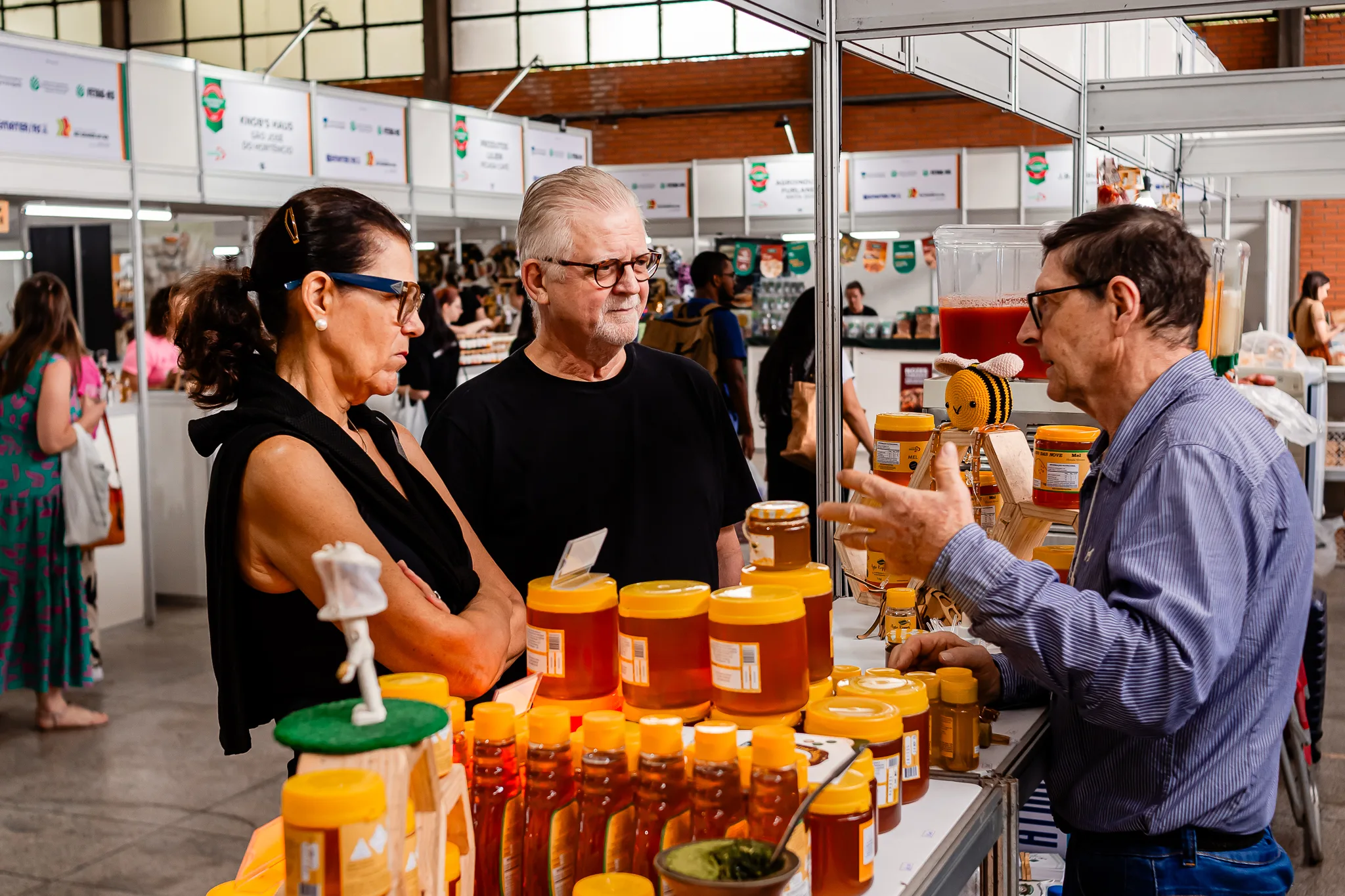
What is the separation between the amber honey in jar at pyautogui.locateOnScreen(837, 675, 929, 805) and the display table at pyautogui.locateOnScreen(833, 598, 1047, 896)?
31 mm

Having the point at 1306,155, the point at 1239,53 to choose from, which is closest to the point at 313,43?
the point at 1239,53

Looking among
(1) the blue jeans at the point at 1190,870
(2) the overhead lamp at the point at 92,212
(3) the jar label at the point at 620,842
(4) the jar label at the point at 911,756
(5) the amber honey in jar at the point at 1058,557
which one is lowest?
(1) the blue jeans at the point at 1190,870

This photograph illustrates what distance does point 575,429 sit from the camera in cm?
238

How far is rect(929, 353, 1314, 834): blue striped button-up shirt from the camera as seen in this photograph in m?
1.52

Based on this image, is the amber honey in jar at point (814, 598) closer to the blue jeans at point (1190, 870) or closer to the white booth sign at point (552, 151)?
the blue jeans at point (1190, 870)

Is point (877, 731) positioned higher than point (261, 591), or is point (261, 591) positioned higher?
point (261, 591)

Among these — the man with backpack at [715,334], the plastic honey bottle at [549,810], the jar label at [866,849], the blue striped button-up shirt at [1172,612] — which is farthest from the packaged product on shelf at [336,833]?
the man with backpack at [715,334]

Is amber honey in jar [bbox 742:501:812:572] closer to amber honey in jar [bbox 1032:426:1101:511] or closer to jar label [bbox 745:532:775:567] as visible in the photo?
jar label [bbox 745:532:775:567]

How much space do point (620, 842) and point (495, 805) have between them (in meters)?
0.15

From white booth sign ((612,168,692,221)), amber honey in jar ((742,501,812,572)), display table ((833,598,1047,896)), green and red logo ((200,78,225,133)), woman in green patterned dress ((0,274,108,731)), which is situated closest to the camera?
display table ((833,598,1047,896))

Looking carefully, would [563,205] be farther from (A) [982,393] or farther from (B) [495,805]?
(B) [495,805]

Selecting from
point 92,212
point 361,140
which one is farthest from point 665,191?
point 92,212

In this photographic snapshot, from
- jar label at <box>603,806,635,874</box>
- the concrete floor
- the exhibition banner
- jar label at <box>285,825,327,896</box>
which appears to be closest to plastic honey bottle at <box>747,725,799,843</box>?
jar label at <box>603,806,635,874</box>

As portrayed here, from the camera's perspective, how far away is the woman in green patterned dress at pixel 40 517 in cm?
502
